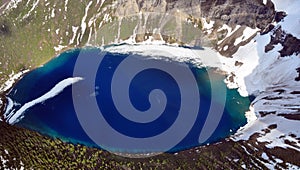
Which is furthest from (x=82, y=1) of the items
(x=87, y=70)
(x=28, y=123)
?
(x=28, y=123)

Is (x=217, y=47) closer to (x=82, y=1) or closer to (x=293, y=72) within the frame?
(x=293, y=72)

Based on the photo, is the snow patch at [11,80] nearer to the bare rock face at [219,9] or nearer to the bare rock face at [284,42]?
the bare rock face at [219,9]

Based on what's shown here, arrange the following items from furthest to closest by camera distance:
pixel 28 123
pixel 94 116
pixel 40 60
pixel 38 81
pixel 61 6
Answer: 1. pixel 61 6
2. pixel 40 60
3. pixel 38 81
4. pixel 94 116
5. pixel 28 123

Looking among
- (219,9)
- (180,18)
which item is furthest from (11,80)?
(219,9)

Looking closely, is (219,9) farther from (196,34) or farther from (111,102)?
(111,102)

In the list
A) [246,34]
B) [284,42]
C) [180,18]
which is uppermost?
[180,18]

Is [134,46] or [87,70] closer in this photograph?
[87,70]
